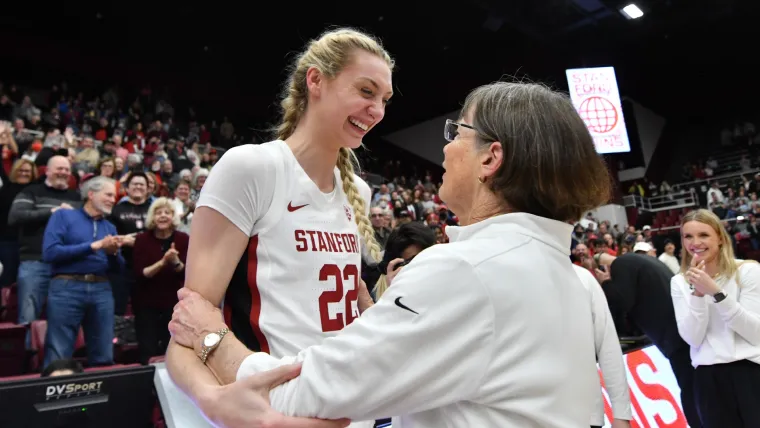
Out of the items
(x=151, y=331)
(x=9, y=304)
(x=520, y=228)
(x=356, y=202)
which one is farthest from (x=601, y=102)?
(x=520, y=228)

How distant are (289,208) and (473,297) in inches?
29.3

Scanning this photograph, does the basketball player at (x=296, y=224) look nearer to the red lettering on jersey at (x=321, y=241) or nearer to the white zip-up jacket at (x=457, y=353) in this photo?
the red lettering on jersey at (x=321, y=241)

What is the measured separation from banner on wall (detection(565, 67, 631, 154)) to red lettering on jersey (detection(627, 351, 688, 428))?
9.43 m

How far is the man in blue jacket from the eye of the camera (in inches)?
146

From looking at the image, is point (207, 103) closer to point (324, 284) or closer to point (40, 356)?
point (40, 356)

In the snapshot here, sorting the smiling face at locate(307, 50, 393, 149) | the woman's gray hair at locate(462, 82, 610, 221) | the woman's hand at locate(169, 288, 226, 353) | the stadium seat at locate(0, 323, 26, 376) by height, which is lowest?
the stadium seat at locate(0, 323, 26, 376)

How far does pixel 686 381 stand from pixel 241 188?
322 centimetres

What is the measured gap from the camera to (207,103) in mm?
16953

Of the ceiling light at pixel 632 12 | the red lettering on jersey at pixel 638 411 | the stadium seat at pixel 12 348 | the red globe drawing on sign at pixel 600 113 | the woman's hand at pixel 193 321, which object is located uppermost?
the ceiling light at pixel 632 12

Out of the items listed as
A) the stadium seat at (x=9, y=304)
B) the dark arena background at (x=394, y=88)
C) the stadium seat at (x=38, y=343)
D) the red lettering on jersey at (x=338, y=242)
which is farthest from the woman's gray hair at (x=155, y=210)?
the red lettering on jersey at (x=338, y=242)

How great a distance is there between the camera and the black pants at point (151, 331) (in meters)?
3.99

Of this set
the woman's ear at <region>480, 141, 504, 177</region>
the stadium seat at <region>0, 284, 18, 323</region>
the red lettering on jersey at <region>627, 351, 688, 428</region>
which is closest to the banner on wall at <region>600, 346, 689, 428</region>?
the red lettering on jersey at <region>627, 351, 688, 428</region>

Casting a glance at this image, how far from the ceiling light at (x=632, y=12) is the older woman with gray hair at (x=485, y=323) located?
14.5 metres

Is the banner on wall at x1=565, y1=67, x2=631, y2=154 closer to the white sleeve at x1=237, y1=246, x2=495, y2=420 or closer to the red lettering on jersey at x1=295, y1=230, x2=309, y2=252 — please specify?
the red lettering on jersey at x1=295, y1=230, x2=309, y2=252
